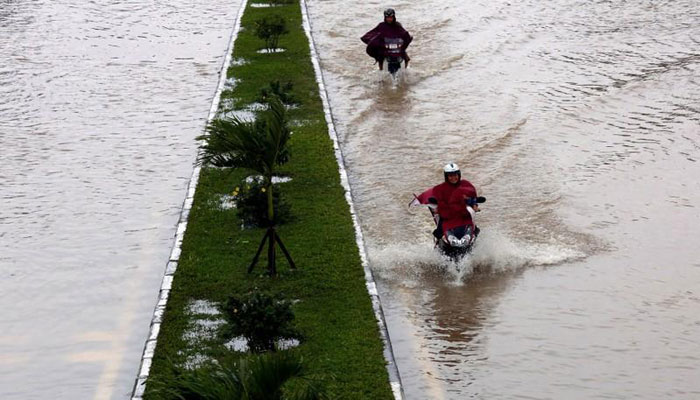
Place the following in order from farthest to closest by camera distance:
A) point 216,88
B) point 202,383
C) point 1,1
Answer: point 1,1 → point 216,88 → point 202,383

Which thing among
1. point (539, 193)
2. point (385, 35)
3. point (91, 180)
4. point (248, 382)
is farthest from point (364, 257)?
point (385, 35)

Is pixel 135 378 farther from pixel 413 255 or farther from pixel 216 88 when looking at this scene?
pixel 216 88

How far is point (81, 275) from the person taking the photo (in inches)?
570

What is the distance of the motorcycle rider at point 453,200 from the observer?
13.9m

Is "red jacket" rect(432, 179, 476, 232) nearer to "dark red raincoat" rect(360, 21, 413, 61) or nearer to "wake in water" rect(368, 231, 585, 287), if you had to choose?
"wake in water" rect(368, 231, 585, 287)

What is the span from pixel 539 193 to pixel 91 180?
657 centimetres

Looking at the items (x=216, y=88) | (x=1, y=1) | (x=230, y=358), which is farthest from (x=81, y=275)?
(x=1, y=1)

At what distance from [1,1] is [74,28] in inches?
237

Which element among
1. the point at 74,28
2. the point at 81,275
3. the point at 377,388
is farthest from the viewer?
the point at 74,28

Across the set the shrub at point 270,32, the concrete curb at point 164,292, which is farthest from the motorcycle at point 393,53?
the concrete curb at point 164,292

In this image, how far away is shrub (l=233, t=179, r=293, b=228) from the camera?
49.4ft

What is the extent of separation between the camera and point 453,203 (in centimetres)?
1398

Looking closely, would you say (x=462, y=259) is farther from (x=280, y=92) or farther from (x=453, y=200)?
(x=280, y=92)

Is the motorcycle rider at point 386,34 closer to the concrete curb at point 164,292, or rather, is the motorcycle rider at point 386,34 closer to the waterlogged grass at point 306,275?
the waterlogged grass at point 306,275
